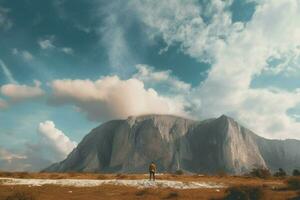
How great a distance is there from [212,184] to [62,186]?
1546cm

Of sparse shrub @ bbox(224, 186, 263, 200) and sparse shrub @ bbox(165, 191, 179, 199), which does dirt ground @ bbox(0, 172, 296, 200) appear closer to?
sparse shrub @ bbox(165, 191, 179, 199)

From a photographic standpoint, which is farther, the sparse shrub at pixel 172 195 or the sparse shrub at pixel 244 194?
the sparse shrub at pixel 172 195

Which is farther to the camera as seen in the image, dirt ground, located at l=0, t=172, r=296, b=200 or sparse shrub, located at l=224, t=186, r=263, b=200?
dirt ground, located at l=0, t=172, r=296, b=200

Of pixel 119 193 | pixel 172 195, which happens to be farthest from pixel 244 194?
pixel 119 193

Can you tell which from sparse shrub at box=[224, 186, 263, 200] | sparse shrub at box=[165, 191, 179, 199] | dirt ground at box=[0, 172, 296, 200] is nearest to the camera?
sparse shrub at box=[224, 186, 263, 200]

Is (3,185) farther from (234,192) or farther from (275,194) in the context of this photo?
(275,194)

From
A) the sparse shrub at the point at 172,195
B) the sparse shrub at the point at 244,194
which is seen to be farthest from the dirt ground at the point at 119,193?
the sparse shrub at the point at 244,194

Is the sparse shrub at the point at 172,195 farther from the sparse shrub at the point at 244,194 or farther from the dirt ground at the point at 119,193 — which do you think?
the sparse shrub at the point at 244,194

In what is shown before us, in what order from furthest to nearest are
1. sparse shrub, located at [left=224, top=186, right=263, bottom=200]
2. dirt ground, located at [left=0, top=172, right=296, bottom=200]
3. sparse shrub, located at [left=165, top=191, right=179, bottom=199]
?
1. dirt ground, located at [left=0, top=172, right=296, bottom=200]
2. sparse shrub, located at [left=165, top=191, right=179, bottom=199]
3. sparse shrub, located at [left=224, top=186, right=263, bottom=200]

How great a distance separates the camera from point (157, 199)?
3350 cm

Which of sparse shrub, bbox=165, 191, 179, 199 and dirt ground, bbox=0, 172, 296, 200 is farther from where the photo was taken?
dirt ground, bbox=0, 172, 296, 200

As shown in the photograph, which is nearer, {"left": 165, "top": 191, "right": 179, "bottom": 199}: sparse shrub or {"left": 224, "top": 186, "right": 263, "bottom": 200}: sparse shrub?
{"left": 224, "top": 186, "right": 263, "bottom": 200}: sparse shrub

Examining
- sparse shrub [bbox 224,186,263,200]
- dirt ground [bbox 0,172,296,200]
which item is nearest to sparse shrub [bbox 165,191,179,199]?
dirt ground [bbox 0,172,296,200]

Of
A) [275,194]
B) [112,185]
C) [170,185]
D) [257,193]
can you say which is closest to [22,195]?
[112,185]
